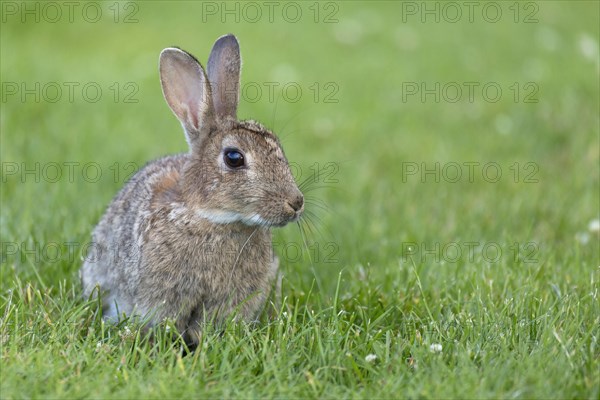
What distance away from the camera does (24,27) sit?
10.6m

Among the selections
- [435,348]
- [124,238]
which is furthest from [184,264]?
[435,348]

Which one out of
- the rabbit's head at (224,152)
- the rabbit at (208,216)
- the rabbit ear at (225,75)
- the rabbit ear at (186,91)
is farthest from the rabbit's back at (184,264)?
the rabbit ear at (225,75)

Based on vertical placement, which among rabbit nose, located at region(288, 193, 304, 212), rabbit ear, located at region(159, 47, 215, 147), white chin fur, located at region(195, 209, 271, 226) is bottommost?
white chin fur, located at region(195, 209, 271, 226)

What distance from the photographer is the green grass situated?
3.68 m

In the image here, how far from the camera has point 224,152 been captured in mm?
4316

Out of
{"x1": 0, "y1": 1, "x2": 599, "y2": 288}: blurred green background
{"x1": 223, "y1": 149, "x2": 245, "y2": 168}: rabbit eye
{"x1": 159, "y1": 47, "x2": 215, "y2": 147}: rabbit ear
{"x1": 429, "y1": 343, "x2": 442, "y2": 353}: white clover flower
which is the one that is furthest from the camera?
{"x1": 0, "y1": 1, "x2": 599, "y2": 288}: blurred green background

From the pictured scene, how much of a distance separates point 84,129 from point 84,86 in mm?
1134

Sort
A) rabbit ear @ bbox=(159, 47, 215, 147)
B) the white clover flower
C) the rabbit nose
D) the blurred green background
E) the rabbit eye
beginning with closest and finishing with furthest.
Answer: the white clover flower < the rabbit nose < the rabbit eye < rabbit ear @ bbox=(159, 47, 215, 147) < the blurred green background

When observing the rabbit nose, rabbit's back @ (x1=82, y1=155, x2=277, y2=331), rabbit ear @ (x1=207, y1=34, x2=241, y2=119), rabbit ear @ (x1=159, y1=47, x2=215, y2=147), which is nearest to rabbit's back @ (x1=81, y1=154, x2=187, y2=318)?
rabbit's back @ (x1=82, y1=155, x2=277, y2=331)

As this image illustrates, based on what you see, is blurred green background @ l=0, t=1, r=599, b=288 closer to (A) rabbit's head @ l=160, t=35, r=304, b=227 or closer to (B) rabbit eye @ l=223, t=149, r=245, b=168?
(A) rabbit's head @ l=160, t=35, r=304, b=227

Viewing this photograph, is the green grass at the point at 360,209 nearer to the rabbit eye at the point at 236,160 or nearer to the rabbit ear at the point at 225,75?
the rabbit eye at the point at 236,160

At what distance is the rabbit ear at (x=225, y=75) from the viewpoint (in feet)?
15.0

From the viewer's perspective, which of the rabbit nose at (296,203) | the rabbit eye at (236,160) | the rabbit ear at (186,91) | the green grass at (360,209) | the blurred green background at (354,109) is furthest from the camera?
the blurred green background at (354,109)

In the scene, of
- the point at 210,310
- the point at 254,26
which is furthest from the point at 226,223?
the point at 254,26
